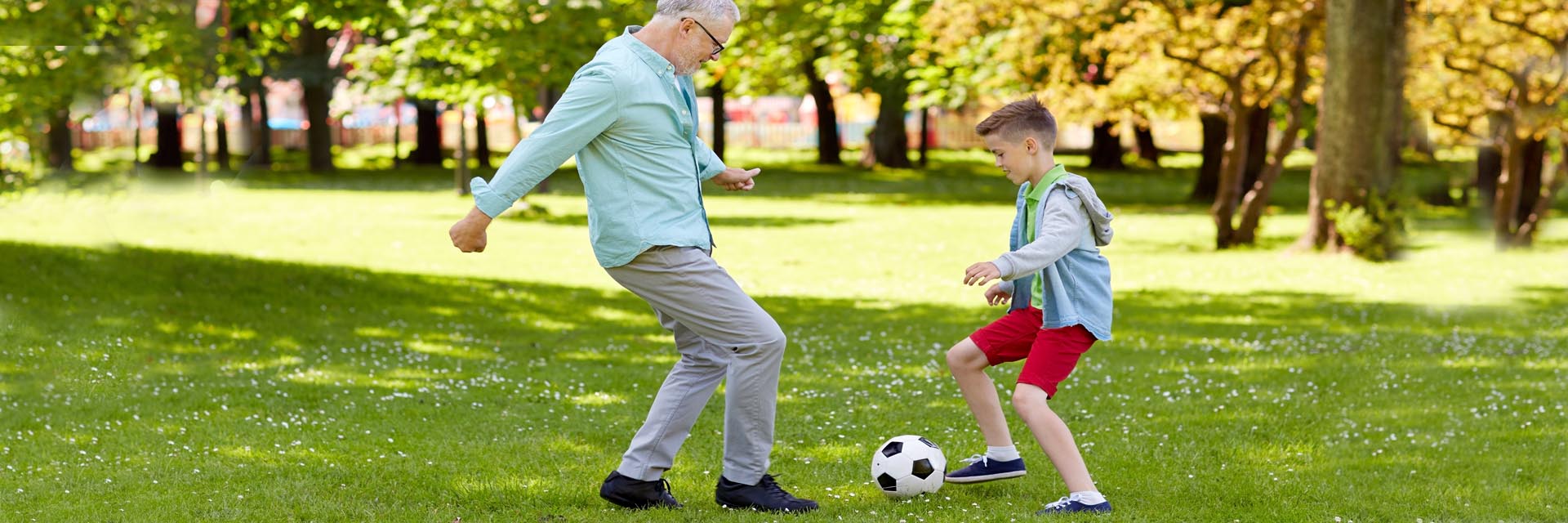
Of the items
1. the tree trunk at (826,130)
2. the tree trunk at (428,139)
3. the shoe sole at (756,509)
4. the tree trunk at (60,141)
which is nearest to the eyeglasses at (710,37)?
the shoe sole at (756,509)

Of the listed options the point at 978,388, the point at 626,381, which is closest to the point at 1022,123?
the point at 978,388

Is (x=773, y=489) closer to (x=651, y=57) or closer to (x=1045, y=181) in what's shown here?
(x=1045, y=181)

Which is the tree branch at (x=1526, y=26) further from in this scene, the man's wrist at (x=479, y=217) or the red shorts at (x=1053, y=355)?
the man's wrist at (x=479, y=217)

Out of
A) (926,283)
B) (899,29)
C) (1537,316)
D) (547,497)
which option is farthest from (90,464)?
(899,29)

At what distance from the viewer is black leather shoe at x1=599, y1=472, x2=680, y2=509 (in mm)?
5566

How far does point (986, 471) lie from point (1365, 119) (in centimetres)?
1388

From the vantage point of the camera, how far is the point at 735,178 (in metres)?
5.77

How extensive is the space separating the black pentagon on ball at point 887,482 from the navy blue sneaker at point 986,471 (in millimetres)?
274

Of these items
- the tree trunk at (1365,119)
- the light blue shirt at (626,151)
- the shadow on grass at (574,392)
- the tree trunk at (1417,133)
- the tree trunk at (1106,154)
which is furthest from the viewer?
the tree trunk at (1106,154)

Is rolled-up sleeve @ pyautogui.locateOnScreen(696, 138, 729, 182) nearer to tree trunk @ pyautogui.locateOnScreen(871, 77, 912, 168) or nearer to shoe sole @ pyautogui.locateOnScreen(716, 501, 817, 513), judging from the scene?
shoe sole @ pyautogui.locateOnScreen(716, 501, 817, 513)

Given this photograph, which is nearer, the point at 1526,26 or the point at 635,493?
the point at 635,493

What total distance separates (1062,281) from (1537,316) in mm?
9814

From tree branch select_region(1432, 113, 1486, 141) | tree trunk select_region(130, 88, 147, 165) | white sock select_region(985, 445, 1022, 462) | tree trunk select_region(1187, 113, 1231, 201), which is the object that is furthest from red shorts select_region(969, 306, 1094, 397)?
tree trunk select_region(1187, 113, 1231, 201)

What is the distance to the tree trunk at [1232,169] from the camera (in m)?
20.0
